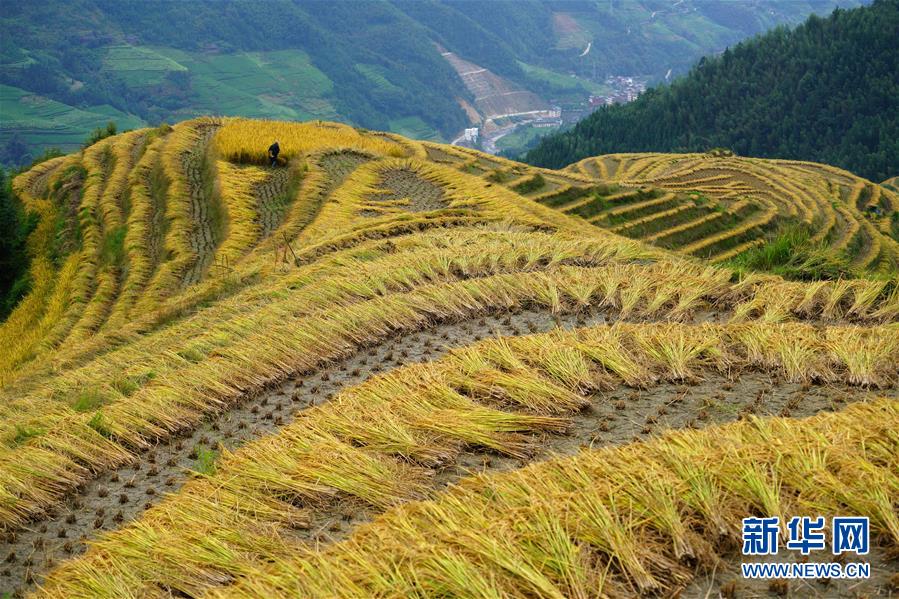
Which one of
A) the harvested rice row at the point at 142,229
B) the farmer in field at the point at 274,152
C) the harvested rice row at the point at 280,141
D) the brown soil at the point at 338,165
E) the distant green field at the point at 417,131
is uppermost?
the distant green field at the point at 417,131

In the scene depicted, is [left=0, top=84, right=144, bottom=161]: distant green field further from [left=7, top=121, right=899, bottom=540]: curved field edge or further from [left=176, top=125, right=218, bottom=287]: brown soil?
[left=7, top=121, right=899, bottom=540]: curved field edge

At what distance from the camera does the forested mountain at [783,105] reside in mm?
94688

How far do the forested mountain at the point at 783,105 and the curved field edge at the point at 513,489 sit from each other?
90.3 meters

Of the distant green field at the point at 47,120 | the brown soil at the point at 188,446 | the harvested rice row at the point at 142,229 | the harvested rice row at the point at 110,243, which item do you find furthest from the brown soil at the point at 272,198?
the distant green field at the point at 47,120

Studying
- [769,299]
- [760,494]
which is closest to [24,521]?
[760,494]

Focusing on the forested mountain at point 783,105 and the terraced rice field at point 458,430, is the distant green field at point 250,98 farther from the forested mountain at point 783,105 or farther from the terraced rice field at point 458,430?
the terraced rice field at point 458,430

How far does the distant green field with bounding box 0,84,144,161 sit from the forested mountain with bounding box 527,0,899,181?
258 feet

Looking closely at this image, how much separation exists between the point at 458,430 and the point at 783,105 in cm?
10964

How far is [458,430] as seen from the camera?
4.80m

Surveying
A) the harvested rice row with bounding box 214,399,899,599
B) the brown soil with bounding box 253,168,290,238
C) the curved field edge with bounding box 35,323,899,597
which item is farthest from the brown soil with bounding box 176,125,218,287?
the harvested rice row with bounding box 214,399,899,599

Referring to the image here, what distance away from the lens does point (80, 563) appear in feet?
13.5

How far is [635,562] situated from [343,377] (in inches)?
153

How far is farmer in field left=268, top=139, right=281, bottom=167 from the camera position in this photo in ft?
73.1

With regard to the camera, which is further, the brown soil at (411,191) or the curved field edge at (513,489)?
the brown soil at (411,191)
